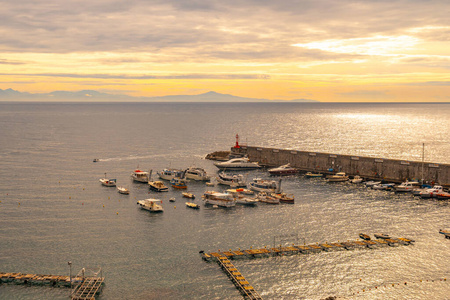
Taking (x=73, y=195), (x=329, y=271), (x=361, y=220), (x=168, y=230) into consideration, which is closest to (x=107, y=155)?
(x=73, y=195)

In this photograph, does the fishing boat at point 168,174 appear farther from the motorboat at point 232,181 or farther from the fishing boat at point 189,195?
the fishing boat at point 189,195

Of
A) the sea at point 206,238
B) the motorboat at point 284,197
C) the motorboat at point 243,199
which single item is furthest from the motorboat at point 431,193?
the motorboat at point 243,199

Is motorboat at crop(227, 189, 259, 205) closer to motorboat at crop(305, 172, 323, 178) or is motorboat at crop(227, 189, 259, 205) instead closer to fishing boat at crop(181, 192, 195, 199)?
fishing boat at crop(181, 192, 195, 199)

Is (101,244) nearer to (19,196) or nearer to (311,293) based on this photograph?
(311,293)

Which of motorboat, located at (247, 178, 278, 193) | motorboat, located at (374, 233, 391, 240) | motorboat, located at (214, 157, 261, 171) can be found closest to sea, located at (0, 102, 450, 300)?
motorboat, located at (374, 233, 391, 240)

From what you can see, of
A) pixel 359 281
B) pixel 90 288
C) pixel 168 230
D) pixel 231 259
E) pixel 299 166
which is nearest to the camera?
pixel 90 288

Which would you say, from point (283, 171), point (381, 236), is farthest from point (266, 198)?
point (283, 171)
